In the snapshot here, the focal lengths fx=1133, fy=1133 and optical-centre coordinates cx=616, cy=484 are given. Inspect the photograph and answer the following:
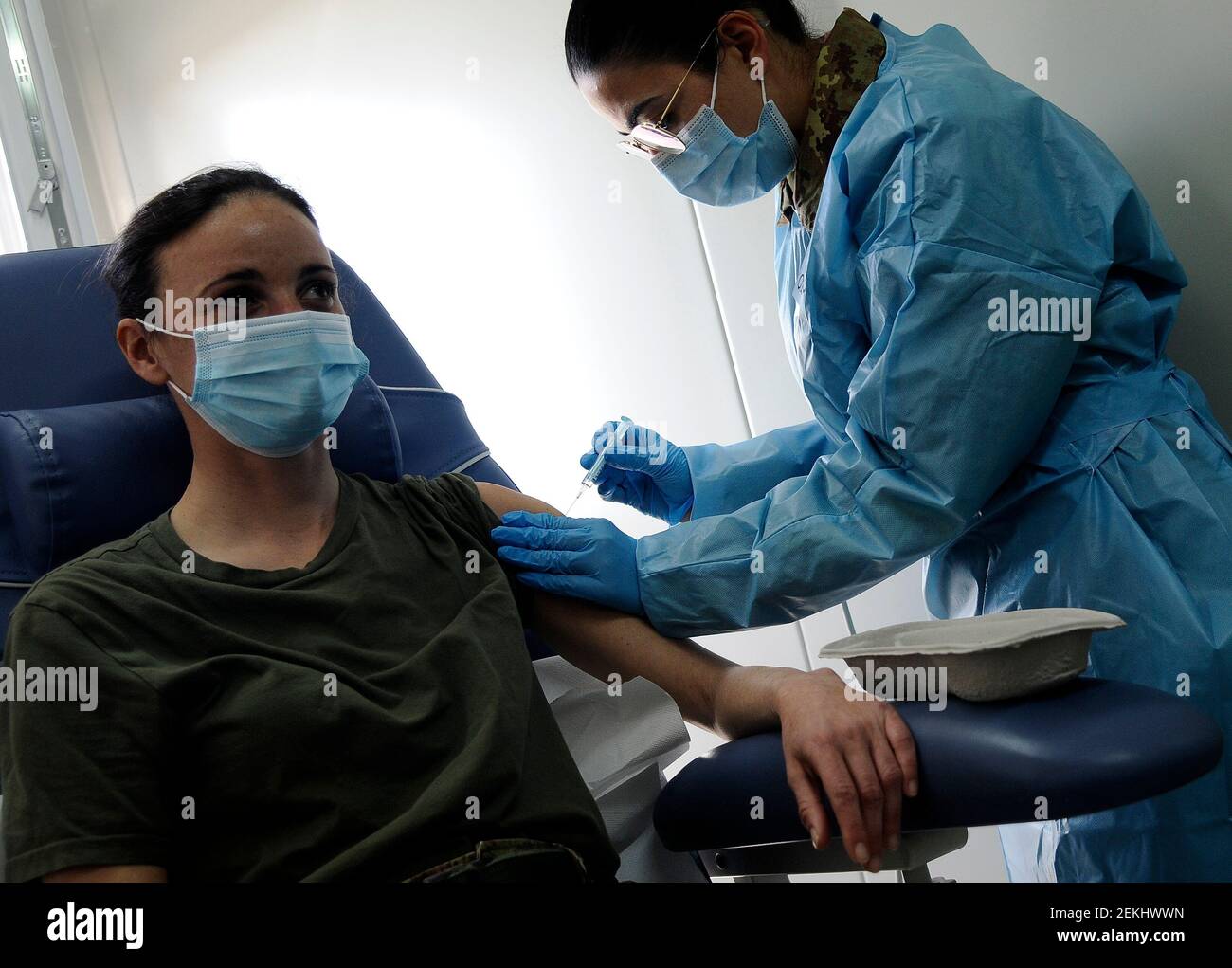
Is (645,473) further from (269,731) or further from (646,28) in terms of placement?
(269,731)

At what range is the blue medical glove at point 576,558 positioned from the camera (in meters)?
1.41

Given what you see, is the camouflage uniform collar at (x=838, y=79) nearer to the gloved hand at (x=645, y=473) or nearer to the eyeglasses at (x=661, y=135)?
the eyeglasses at (x=661, y=135)

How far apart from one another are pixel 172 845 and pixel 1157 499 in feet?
3.71

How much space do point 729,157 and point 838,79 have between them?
0.56 ft

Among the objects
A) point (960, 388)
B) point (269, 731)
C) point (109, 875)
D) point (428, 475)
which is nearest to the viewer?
point (109, 875)

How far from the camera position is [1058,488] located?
4.50 ft

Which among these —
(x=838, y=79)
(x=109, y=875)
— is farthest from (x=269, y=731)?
(x=838, y=79)

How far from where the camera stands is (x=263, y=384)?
1.35 metres

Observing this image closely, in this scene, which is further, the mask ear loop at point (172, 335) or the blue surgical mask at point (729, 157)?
the blue surgical mask at point (729, 157)

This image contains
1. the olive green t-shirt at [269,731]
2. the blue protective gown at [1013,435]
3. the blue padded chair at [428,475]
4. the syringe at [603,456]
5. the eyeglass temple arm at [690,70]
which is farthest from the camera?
Result: the syringe at [603,456]

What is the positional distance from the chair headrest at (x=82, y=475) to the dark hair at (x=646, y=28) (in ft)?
2.45

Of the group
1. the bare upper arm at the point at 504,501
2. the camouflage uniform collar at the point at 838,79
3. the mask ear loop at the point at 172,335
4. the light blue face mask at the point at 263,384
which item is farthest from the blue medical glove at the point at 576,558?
the camouflage uniform collar at the point at 838,79

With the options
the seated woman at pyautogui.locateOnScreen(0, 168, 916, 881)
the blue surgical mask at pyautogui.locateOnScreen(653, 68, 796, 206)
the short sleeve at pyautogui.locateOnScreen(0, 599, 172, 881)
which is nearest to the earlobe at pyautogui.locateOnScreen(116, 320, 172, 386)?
the seated woman at pyautogui.locateOnScreen(0, 168, 916, 881)

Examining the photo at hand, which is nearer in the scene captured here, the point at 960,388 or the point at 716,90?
the point at 960,388
